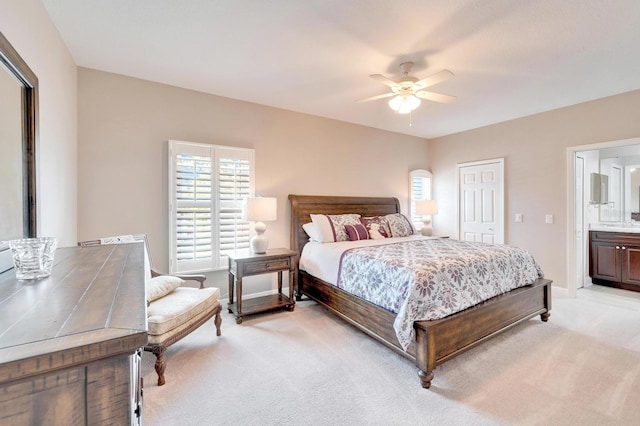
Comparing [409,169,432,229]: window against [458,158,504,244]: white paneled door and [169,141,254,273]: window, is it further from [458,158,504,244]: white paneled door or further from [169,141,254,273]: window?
[169,141,254,273]: window

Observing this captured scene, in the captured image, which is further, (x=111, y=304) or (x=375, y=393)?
(x=375, y=393)

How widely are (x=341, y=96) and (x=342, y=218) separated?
5.39 ft

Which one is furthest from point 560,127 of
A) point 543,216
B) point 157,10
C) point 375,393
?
point 157,10

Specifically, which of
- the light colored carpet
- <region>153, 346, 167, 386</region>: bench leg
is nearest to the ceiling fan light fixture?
the light colored carpet

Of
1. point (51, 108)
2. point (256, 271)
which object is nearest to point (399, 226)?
point (256, 271)

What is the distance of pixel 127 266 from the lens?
4.11 feet

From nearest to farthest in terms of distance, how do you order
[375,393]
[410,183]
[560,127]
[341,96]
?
[375,393] < [341,96] < [560,127] < [410,183]

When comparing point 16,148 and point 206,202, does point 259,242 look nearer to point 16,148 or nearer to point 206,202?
point 206,202

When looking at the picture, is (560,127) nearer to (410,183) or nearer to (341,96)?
(410,183)

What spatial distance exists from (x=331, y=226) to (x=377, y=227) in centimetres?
75

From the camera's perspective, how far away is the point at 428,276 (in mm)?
2275

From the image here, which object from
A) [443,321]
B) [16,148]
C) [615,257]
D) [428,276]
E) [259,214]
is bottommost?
[443,321]

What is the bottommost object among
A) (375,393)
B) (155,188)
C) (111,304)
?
(375,393)

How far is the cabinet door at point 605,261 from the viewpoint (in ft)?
14.2
